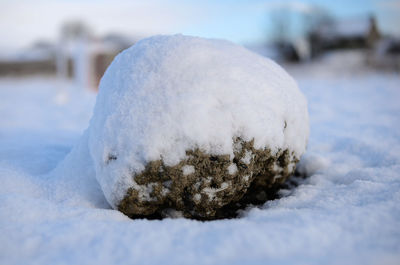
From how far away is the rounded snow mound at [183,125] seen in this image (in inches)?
66.8

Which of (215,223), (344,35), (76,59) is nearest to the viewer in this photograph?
(215,223)

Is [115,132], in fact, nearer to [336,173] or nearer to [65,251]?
[65,251]

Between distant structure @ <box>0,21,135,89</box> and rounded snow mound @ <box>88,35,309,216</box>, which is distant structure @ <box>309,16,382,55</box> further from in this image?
rounded snow mound @ <box>88,35,309,216</box>

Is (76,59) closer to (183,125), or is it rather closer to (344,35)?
(183,125)

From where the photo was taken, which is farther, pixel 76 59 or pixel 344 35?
pixel 344 35

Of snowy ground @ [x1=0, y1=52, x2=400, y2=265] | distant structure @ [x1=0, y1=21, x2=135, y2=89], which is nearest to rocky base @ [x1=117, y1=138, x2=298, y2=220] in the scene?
snowy ground @ [x1=0, y1=52, x2=400, y2=265]

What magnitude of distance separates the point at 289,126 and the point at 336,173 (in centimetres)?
63

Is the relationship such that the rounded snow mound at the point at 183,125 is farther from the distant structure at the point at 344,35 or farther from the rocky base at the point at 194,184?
the distant structure at the point at 344,35

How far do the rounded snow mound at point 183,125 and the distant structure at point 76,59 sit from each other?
24.0 ft

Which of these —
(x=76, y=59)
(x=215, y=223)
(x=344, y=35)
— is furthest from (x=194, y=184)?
(x=344, y=35)

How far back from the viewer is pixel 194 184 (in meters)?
1.76

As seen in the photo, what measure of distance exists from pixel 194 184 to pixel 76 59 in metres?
9.92

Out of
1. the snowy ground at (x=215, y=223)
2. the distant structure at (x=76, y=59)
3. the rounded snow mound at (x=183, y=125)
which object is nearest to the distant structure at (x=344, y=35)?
the distant structure at (x=76, y=59)

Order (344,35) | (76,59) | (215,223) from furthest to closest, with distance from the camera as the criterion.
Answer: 1. (344,35)
2. (76,59)
3. (215,223)
